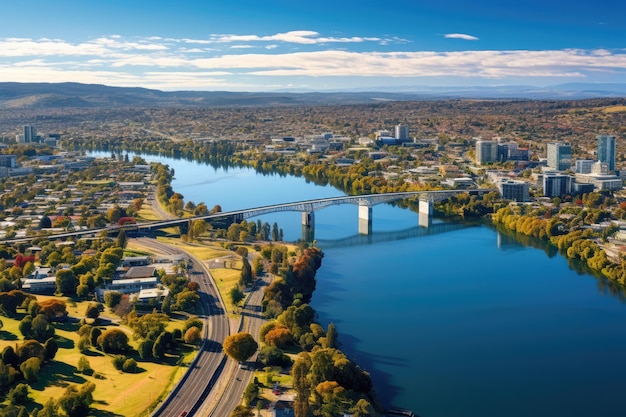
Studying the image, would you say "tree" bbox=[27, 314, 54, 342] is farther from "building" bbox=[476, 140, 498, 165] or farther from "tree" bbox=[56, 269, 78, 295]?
"building" bbox=[476, 140, 498, 165]

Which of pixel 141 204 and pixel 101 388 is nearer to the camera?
pixel 101 388

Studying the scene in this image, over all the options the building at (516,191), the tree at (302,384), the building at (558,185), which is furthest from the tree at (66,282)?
the building at (558,185)

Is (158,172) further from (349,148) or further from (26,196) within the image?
(349,148)

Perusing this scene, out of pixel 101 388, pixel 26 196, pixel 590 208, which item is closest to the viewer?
pixel 101 388

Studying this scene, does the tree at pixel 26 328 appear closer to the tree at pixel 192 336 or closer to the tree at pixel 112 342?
the tree at pixel 112 342

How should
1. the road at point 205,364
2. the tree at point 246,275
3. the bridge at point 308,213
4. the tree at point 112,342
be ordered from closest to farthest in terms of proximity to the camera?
the road at point 205,364
the tree at point 112,342
the tree at point 246,275
the bridge at point 308,213

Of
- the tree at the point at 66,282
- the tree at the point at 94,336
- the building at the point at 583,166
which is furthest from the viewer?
the building at the point at 583,166

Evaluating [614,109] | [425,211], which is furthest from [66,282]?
[614,109]

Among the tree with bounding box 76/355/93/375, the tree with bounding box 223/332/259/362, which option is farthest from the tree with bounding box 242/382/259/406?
the tree with bounding box 76/355/93/375

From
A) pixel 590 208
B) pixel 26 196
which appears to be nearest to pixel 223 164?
pixel 26 196
